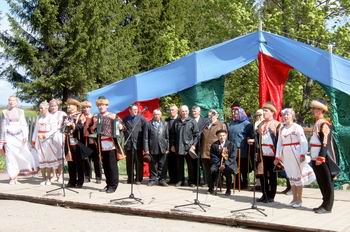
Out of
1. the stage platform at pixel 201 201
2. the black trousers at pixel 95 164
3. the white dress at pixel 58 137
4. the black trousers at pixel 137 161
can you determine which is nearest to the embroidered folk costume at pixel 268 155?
the stage platform at pixel 201 201

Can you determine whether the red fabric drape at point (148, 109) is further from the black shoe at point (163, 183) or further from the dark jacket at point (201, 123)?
the dark jacket at point (201, 123)

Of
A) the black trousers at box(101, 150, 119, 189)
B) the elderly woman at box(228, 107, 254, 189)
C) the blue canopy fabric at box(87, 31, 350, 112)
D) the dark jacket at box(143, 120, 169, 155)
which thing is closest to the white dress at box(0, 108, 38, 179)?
the blue canopy fabric at box(87, 31, 350, 112)

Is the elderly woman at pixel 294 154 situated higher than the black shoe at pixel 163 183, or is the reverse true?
the elderly woman at pixel 294 154

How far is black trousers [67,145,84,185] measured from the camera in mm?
10492

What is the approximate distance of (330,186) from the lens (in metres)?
7.88

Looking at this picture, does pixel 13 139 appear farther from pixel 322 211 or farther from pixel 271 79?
pixel 322 211

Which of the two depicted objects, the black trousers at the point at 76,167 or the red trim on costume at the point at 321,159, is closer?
the red trim on costume at the point at 321,159

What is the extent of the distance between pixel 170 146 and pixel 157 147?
1.00 ft

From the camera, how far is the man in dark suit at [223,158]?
9.62 m

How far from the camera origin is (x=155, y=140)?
36.4ft

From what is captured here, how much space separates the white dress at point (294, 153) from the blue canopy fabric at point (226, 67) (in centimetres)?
245

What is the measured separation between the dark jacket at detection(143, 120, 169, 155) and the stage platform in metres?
0.77

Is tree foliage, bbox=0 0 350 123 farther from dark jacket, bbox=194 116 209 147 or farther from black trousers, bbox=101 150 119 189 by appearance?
black trousers, bbox=101 150 119 189

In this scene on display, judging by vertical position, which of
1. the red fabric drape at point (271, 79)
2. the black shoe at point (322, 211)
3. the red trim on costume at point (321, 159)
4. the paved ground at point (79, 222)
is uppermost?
the red fabric drape at point (271, 79)
